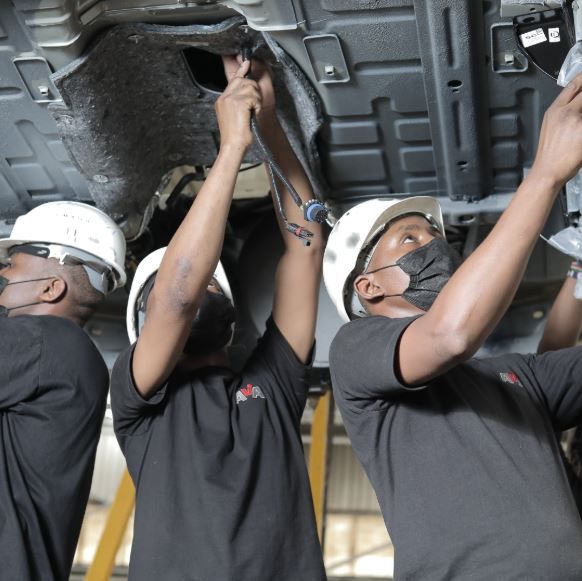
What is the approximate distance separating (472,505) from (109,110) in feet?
5.44

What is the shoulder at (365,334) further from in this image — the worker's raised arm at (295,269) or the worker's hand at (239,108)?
the worker's hand at (239,108)

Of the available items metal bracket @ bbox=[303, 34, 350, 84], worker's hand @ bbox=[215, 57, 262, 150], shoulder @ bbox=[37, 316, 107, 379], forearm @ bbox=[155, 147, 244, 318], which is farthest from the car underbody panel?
shoulder @ bbox=[37, 316, 107, 379]

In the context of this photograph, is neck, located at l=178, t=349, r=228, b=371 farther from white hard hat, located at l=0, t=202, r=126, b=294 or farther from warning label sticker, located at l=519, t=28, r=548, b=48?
warning label sticker, located at l=519, t=28, r=548, b=48

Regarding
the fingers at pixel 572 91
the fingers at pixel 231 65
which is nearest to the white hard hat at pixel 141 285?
the fingers at pixel 231 65

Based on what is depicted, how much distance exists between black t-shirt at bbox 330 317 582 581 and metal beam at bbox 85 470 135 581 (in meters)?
2.25

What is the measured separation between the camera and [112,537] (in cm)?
477

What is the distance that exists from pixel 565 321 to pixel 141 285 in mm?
1400

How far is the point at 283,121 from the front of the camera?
3311mm

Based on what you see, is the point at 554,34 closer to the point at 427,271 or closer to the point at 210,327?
the point at 427,271

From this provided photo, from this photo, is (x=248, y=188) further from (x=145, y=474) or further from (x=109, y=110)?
(x=145, y=474)

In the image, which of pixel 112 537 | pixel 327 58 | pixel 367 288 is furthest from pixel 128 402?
pixel 112 537

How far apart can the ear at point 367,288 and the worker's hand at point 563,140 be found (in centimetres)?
67

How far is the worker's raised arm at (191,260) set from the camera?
2855mm

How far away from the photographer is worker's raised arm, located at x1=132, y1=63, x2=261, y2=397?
2.86 metres
